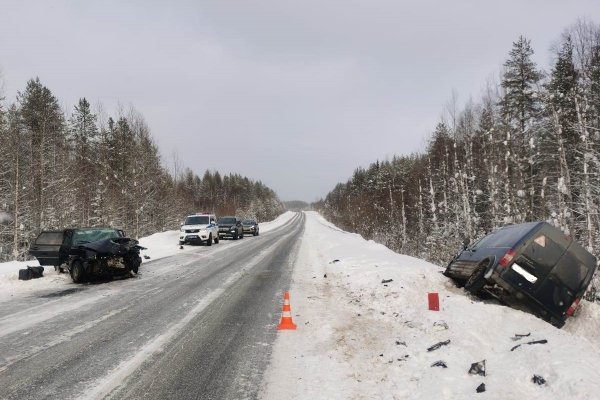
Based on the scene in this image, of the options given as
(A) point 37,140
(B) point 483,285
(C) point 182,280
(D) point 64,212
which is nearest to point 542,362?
(B) point 483,285

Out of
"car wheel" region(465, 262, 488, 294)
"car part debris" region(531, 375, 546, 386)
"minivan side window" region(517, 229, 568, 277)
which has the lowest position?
"car part debris" region(531, 375, 546, 386)

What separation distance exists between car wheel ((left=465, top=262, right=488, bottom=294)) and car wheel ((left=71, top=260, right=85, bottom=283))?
10.5 metres

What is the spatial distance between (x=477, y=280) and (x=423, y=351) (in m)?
2.79

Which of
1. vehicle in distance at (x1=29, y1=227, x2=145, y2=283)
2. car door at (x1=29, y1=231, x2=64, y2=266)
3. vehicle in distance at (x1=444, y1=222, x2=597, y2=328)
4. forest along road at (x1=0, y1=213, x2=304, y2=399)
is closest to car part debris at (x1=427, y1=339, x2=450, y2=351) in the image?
vehicle in distance at (x1=444, y1=222, x2=597, y2=328)

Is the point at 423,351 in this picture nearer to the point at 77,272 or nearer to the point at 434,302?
the point at 434,302

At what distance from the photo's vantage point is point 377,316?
7688 millimetres

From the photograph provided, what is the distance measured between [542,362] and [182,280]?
10.0 m

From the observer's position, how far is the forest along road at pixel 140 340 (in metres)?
4.37

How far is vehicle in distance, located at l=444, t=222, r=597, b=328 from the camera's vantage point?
6.62 metres

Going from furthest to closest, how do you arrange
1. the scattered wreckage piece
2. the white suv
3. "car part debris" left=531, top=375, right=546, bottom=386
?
the white suv → the scattered wreckage piece → "car part debris" left=531, top=375, right=546, bottom=386

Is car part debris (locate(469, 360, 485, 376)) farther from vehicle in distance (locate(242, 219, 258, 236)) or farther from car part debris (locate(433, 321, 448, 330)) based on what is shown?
vehicle in distance (locate(242, 219, 258, 236))

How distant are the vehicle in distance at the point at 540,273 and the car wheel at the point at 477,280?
17 mm

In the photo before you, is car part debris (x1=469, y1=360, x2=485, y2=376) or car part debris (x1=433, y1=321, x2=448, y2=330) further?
car part debris (x1=433, y1=321, x2=448, y2=330)

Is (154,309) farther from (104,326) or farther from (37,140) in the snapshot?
(37,140)
